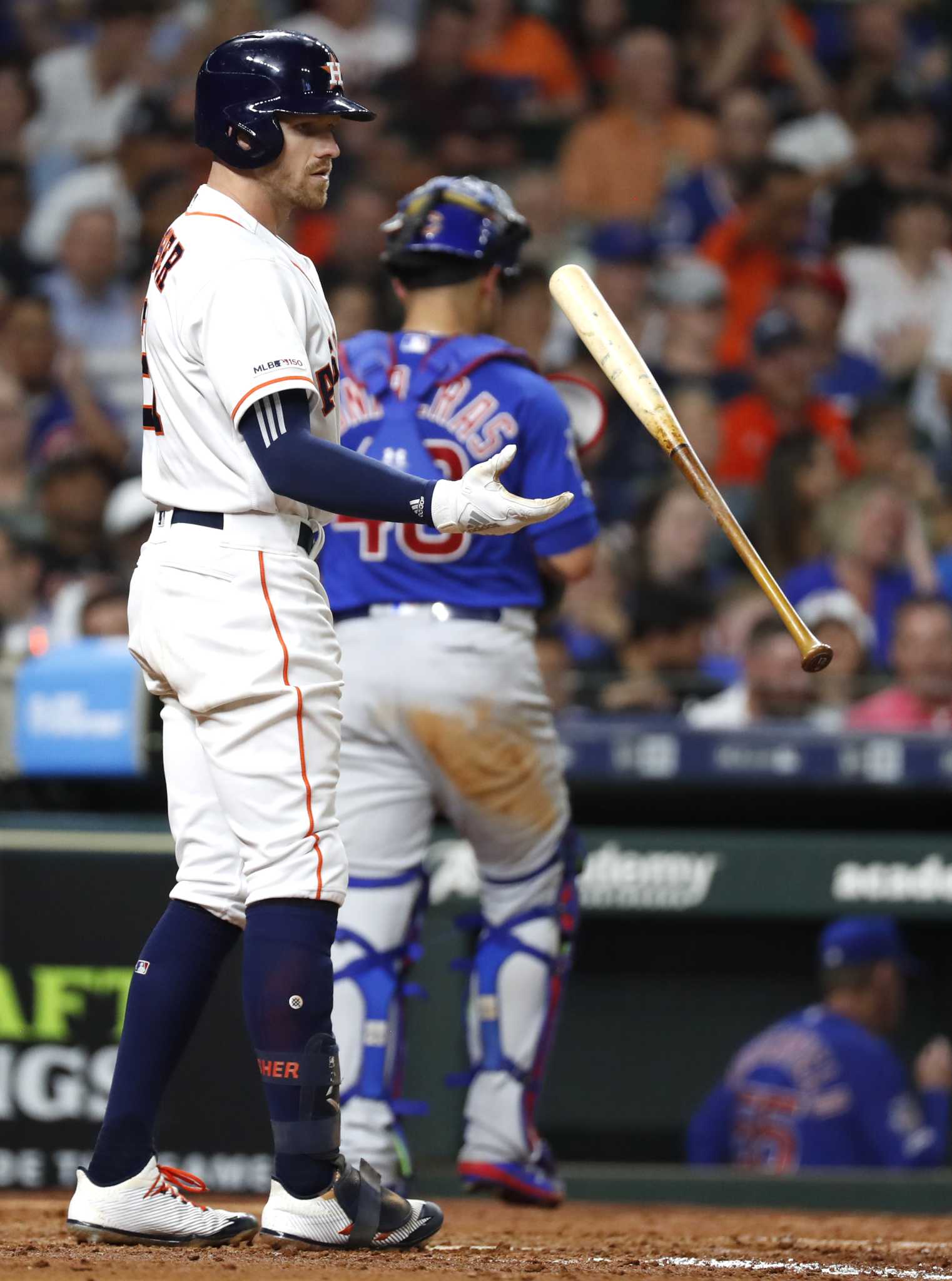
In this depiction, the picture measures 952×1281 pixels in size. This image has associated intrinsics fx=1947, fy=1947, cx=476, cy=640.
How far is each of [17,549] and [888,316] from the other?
4.24 meters

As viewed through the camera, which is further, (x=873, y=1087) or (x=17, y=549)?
(x=17, y=549)

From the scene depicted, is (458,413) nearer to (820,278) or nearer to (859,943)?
(859,943)

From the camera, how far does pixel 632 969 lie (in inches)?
223

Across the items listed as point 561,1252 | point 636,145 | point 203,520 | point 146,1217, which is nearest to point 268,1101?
point 146,1217

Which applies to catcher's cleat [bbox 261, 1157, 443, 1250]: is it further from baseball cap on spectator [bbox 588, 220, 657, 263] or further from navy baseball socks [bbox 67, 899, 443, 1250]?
baseball cap on spectator [bbox 588, 220, 657, 263]

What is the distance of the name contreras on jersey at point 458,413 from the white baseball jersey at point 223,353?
2.99ft

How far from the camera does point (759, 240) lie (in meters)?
9.02

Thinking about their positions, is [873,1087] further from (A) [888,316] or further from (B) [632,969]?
(A) [888,316]

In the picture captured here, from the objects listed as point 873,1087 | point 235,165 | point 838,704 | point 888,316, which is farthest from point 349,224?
point 235,165

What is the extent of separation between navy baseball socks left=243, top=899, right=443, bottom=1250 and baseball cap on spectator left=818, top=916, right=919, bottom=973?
2631 millimetres

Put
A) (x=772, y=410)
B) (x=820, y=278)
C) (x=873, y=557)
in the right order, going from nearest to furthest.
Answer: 1. (x=873, y=557)
2. (x=772, y=410)
3. (x=820, y=278)

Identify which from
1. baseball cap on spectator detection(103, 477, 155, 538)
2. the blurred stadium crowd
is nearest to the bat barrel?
the blurred stadium crowd

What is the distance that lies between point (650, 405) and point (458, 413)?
67 centimetres

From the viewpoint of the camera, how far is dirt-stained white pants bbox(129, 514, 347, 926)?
2855 millimetres
